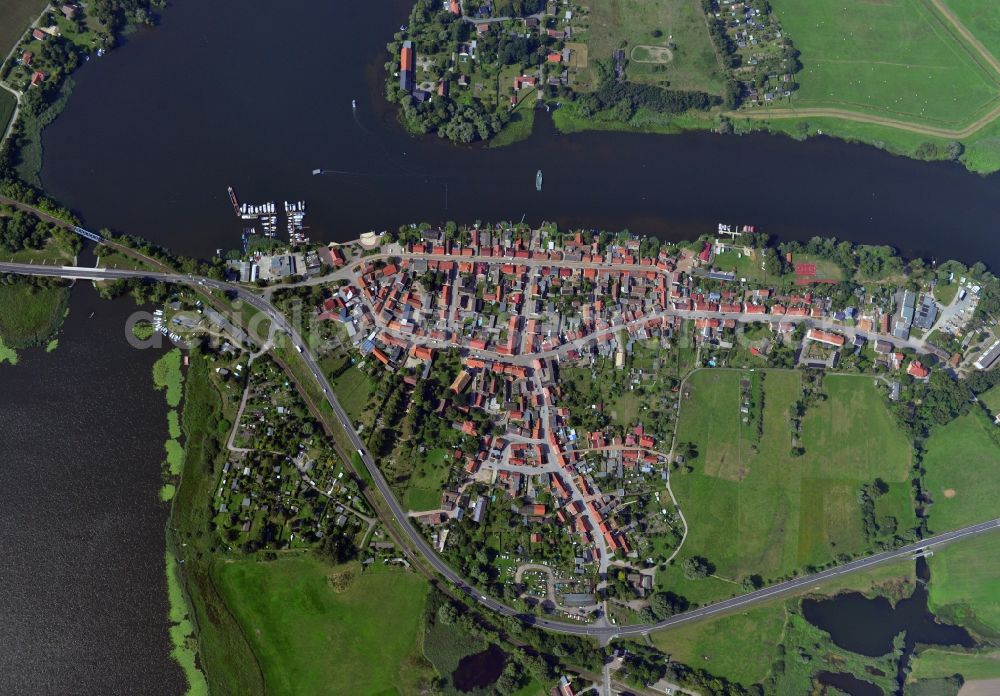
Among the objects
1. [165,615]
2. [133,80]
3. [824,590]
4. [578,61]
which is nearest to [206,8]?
[133,80]

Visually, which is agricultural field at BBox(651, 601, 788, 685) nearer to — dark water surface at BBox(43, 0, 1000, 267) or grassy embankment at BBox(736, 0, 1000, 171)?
dark water surface at BBox(43, 0, 1000, 267)

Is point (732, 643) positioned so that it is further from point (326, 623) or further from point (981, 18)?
point (981, 18)

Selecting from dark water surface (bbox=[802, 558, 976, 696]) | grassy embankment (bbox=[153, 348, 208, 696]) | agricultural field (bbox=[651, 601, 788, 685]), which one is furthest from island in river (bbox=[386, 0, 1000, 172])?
agricultural field (bbox=[651, 601, 788, 685])

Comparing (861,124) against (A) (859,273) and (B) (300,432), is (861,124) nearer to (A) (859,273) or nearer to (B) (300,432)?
(A) (859,273)

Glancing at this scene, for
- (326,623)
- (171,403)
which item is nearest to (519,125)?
(171,403)

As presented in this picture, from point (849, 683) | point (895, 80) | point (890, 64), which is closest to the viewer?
point (849, 683)

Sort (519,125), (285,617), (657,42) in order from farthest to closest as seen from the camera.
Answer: (657,42)
(519,125)
(285,617)

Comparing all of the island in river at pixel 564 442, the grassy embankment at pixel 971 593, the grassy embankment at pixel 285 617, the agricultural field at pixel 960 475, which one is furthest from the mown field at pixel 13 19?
the grassy embankment at pixel 971 593
